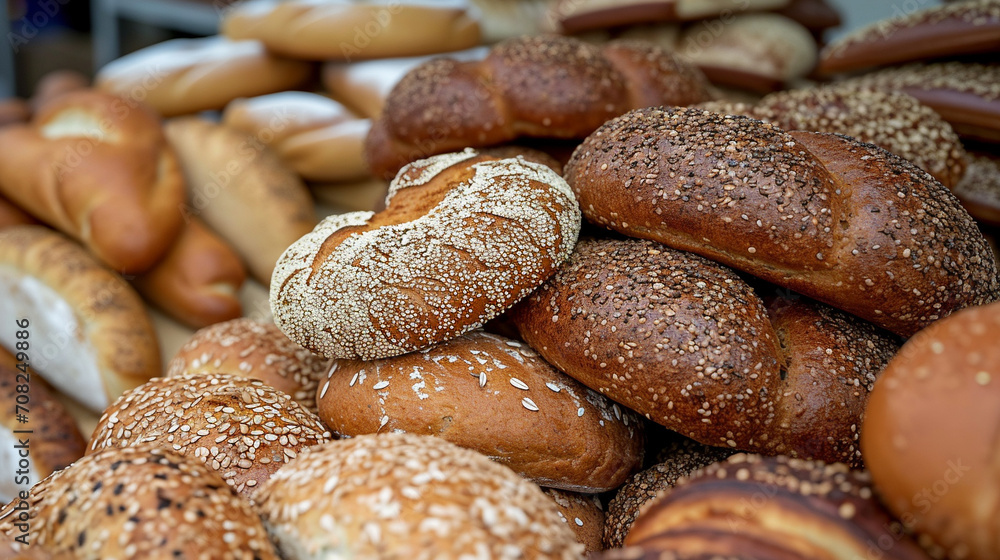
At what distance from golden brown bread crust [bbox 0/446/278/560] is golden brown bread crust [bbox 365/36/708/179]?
1.14m

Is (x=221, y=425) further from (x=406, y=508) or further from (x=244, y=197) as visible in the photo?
(x=244, y=197)

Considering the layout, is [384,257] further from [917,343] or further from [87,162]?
[87,162]

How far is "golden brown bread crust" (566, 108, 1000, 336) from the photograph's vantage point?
1.35 metres

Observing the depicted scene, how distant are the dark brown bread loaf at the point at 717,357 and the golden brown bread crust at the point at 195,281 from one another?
1.71 metres

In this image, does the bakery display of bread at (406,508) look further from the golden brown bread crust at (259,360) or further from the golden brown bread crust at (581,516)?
the golden brown bread crust at (259,360)

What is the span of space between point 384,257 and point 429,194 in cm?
22

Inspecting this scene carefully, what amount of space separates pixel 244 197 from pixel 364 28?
933 millimetres

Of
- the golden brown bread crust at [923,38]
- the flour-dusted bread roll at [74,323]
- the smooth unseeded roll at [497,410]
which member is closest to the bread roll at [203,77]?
the flour-dusted bread roll at [74,323]

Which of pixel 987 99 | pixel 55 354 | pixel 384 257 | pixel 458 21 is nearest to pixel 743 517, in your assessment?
pixel 384 257

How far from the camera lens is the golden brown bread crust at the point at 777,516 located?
871 millimetres

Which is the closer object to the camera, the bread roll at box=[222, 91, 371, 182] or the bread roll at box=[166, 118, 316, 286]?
the bread roll at box=[166, 118, 316, 286]

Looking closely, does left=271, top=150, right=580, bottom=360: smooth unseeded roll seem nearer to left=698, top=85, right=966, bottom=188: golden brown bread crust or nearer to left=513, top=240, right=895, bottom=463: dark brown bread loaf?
left=513, top=240, right=895, bottom=463: dark brown bread loaf

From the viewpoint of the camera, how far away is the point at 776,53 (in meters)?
2.88

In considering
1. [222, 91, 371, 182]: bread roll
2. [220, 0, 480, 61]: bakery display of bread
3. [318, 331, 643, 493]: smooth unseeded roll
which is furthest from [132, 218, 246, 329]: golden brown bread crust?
[318, 331, 643, 493]: smooth unseeded roll
